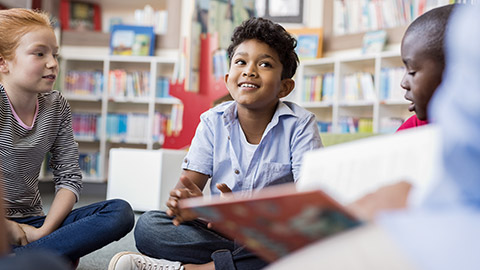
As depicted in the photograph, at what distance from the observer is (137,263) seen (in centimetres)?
141

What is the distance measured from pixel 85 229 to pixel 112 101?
12.8ft

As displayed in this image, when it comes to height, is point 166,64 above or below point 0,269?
above

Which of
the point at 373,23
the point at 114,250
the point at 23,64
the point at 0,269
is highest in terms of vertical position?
the point at 373,23

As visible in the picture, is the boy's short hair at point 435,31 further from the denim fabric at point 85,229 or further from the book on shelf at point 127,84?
the book on shelf at point 127,84

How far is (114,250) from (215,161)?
0.75 m

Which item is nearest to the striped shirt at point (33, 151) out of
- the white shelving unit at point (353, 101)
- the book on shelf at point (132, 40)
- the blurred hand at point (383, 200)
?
the blurred hand at point (383, 200)

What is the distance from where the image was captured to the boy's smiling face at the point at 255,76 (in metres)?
1.48

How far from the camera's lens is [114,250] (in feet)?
6.57

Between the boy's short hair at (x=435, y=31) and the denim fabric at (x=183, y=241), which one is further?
the denim fabric at (x=183, y=241)

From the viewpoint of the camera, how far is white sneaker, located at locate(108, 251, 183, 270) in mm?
1382

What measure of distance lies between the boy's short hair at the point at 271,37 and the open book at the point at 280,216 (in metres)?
1.01

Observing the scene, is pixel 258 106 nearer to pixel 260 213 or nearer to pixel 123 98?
pixel 260 213

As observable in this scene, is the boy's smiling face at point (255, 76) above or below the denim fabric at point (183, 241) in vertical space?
above

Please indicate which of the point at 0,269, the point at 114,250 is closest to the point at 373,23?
the point at 114,250
